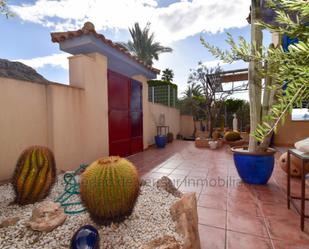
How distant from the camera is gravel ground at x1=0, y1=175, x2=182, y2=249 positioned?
1303mm

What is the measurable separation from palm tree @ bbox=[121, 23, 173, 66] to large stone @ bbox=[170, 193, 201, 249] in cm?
1325

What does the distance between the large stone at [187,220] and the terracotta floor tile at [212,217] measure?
0.44 metres

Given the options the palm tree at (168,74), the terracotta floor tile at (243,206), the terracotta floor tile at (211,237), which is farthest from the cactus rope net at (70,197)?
the palm tree at (168,74)

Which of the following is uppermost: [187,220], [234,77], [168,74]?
[168,74]

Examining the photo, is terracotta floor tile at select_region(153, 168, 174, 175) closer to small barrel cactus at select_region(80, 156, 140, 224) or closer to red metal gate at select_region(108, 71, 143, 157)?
red metal gate at select_region(108, 71, 143, 157)

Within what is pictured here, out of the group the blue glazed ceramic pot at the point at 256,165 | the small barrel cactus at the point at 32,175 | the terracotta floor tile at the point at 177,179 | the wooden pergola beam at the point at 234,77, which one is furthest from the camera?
the wooden pergola beam at the point at 234,77

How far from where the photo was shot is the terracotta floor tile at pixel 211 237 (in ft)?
4.90

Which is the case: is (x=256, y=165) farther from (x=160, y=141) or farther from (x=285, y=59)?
(x=160, y=141)

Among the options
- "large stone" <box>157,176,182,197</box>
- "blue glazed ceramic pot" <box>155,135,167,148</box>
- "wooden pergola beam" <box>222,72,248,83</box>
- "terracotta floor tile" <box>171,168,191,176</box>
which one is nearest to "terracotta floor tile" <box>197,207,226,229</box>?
→ "large stone" <box>157,176,182,197</box>

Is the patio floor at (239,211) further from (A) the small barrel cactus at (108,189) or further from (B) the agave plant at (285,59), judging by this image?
(B) the agave plant at (285,59)

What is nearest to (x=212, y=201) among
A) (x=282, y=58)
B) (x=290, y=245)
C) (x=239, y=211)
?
(x=239, y=211)

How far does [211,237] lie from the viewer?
1.59 metres

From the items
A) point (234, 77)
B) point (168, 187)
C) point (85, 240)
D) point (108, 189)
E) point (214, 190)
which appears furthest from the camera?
point (234, 77)

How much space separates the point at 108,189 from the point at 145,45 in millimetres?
13470
